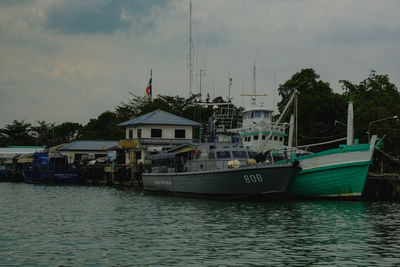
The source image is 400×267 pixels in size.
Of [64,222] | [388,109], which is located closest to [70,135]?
[388,109]

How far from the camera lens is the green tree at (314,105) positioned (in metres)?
68.4

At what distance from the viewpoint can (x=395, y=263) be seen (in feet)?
51.7

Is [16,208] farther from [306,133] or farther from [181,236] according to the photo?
[306,133]

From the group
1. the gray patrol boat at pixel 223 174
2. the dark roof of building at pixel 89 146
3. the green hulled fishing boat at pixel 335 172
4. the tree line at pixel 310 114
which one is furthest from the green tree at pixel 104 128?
the green hulled fishing boat at pixel 335 172

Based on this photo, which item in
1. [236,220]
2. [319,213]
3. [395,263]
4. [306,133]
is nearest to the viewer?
[395,263]

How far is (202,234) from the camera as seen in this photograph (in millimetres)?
20938

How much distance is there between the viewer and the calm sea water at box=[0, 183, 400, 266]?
1641cm

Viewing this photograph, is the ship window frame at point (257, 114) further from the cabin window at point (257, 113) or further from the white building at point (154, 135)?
the white building at point (154, 135)

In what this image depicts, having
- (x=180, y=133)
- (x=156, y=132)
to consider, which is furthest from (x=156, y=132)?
(x=180, y=133)

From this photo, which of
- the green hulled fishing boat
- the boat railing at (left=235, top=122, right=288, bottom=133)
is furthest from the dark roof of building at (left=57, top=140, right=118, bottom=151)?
the green hulled fishing boat

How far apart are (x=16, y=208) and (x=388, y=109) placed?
119 feet

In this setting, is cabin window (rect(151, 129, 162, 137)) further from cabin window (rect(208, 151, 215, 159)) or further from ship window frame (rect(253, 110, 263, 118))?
cabin window (rect(208, 151, 215, 159))

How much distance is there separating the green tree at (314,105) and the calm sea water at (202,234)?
1433 inches

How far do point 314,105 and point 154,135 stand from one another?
21145mm
